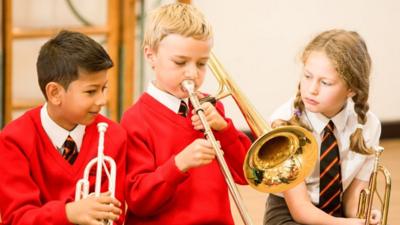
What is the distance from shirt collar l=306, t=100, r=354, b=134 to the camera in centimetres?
252

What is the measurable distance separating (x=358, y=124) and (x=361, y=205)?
0.25 m

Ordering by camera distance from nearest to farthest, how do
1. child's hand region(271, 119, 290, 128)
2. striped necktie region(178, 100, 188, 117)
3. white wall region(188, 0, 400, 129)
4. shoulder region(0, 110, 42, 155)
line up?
shoulder region(0, 110, 42, 155)
striped necktie region(178, 100, 188, 117)
child's hand region(271, 119, 290, 128)
white wall region(188, 0, 400, 129)

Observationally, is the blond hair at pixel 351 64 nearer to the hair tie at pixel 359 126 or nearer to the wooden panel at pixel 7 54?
the hair tie at pixel 359 126

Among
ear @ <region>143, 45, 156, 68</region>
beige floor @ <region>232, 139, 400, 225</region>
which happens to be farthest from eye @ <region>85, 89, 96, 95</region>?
beige floor @ <region>232, 139, 400, 225</region>

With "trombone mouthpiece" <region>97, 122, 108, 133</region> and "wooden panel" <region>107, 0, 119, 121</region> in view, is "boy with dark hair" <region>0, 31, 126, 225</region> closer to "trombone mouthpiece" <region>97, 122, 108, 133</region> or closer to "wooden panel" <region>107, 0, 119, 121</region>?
"trombone mouthpiece" <region>97, 122, 108, 133</region>

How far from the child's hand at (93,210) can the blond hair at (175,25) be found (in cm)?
47

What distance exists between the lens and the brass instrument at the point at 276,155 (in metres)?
2.26

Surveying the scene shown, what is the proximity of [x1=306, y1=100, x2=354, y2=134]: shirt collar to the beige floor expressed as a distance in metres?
1.05

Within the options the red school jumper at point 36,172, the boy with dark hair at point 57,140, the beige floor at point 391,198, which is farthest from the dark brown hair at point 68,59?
the beige floor at point 391,198

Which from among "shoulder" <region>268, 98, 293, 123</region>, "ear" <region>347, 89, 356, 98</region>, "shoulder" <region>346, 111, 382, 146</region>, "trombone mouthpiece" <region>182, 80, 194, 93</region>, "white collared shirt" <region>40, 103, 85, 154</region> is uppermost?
"trombone mouthpiece" <region>182, 80, 194, 93</region>

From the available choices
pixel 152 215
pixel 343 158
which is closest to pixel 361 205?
pixel 343 158

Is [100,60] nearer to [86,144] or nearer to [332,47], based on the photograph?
[86,144]

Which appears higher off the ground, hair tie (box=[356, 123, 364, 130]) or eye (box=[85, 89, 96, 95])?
eye (box=[85, 89, 96, 95])

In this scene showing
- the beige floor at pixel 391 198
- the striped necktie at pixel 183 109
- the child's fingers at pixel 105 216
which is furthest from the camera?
the beige floor at pixel 391 198
